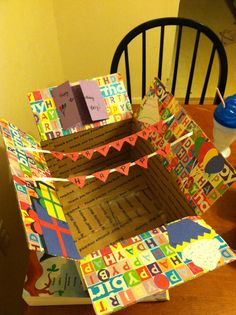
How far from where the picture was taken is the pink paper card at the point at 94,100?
33.8 inches

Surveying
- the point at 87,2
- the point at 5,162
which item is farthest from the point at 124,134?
the point at 87,2

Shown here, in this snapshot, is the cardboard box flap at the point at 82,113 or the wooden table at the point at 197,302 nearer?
the wooden table at the point at 197,302

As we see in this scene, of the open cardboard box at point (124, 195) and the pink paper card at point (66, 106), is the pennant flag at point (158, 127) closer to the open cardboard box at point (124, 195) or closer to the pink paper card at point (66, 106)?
the open cardboard box at point (124, 195)

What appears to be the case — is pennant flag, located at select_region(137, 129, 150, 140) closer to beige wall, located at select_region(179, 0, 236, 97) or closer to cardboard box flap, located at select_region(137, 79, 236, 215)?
cardboard box flap, located at select_region(137, 79, 236, 215)

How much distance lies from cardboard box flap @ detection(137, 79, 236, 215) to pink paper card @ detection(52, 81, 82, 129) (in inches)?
8.2

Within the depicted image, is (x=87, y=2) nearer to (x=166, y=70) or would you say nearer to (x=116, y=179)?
(x=166, y=70)

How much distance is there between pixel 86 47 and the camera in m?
1.95

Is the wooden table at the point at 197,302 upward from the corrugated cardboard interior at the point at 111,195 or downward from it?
downward

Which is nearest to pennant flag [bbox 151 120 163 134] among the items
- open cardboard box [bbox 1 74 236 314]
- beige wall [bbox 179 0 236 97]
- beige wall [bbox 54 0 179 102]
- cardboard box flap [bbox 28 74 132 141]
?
open cardboard box [bbox 1 74 236 314]

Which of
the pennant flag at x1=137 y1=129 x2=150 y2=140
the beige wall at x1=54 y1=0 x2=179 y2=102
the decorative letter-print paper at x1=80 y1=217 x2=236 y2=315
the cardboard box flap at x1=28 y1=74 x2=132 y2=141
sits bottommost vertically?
the decorative letter-print paper at x1=80 y1=217 x2=236 y2=315

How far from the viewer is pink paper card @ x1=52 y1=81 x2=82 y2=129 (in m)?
0.85

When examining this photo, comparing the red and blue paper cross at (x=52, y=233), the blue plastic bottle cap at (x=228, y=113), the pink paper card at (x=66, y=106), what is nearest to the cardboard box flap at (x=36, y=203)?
the red and blue paper cross at (x=52, y=233)

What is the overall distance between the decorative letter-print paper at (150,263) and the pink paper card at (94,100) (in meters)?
0.40

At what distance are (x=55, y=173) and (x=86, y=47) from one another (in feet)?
4.16
